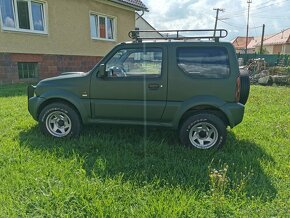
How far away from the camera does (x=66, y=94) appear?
4438mm

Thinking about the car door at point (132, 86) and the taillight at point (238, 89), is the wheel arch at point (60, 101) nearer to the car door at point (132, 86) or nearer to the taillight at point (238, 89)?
the car door at point (132, 86)

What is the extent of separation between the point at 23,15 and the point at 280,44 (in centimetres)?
5528

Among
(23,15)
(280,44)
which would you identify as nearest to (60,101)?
(23,15)

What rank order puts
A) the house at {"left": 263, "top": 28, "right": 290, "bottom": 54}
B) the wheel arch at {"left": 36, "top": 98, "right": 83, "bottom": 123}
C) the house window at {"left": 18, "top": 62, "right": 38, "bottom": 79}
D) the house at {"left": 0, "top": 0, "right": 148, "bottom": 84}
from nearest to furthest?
the wheel arch at {"left": 36, "top": 98, "right": 83, "bottom": 123}
the house at {"left": 0, "top": 0, "right": 148, "bottom": 84}
the house window at {"left": 18, "top": 62, "right": 38, "bottom": 79}
the house at {"left": 263, "top": 28, "right": 290, "bottom": 54}

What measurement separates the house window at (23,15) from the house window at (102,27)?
316 cm

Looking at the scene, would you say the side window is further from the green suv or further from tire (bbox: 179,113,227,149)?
tire (bbox: 179,113,227,149)

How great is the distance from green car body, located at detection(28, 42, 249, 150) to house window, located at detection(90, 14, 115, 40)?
10754 mm

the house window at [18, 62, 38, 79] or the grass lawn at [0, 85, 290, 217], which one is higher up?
the house window at [18, 62, 38, 79]

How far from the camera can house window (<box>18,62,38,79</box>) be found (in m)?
11.3

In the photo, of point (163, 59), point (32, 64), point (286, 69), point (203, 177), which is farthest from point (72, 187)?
point (286, 69)

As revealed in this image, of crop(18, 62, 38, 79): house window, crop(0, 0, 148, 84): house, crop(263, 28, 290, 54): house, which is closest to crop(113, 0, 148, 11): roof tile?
crop(0, 0, 148, 84): house

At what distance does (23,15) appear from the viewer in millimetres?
11117

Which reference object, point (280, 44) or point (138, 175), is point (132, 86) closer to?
point (138, 175)

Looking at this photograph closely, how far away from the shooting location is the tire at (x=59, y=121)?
4465 mm
